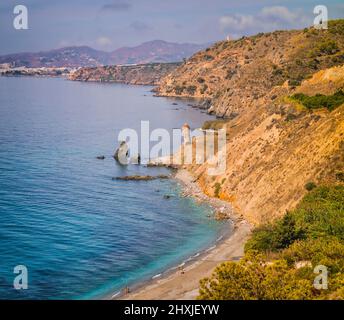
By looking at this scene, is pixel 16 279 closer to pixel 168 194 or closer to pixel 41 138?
pixel 168 194

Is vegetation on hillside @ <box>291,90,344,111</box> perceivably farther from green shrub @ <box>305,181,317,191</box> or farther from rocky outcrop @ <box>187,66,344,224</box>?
green shrub @ <box>305,181,317,191</box>

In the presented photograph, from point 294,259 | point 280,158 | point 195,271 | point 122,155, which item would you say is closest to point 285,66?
point 122,155

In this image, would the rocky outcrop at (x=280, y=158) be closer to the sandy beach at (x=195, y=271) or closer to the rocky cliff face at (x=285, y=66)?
the sandy beach at (x=195, y=271)

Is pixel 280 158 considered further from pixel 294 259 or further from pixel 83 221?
pixel 294 259

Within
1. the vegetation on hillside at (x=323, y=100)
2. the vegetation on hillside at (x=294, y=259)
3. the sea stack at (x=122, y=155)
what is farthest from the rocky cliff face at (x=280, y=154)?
the sea stack at (x=122, y=155)

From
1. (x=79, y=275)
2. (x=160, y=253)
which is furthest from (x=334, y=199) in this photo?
(x=79, y=275)

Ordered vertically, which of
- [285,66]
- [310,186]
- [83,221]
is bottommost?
[83,221]

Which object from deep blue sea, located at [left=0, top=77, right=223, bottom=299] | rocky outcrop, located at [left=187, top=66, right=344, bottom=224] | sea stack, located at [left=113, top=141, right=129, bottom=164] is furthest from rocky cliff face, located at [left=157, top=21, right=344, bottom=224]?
sea stack, located at [left=113, top=141, right=129, bottom=164]
